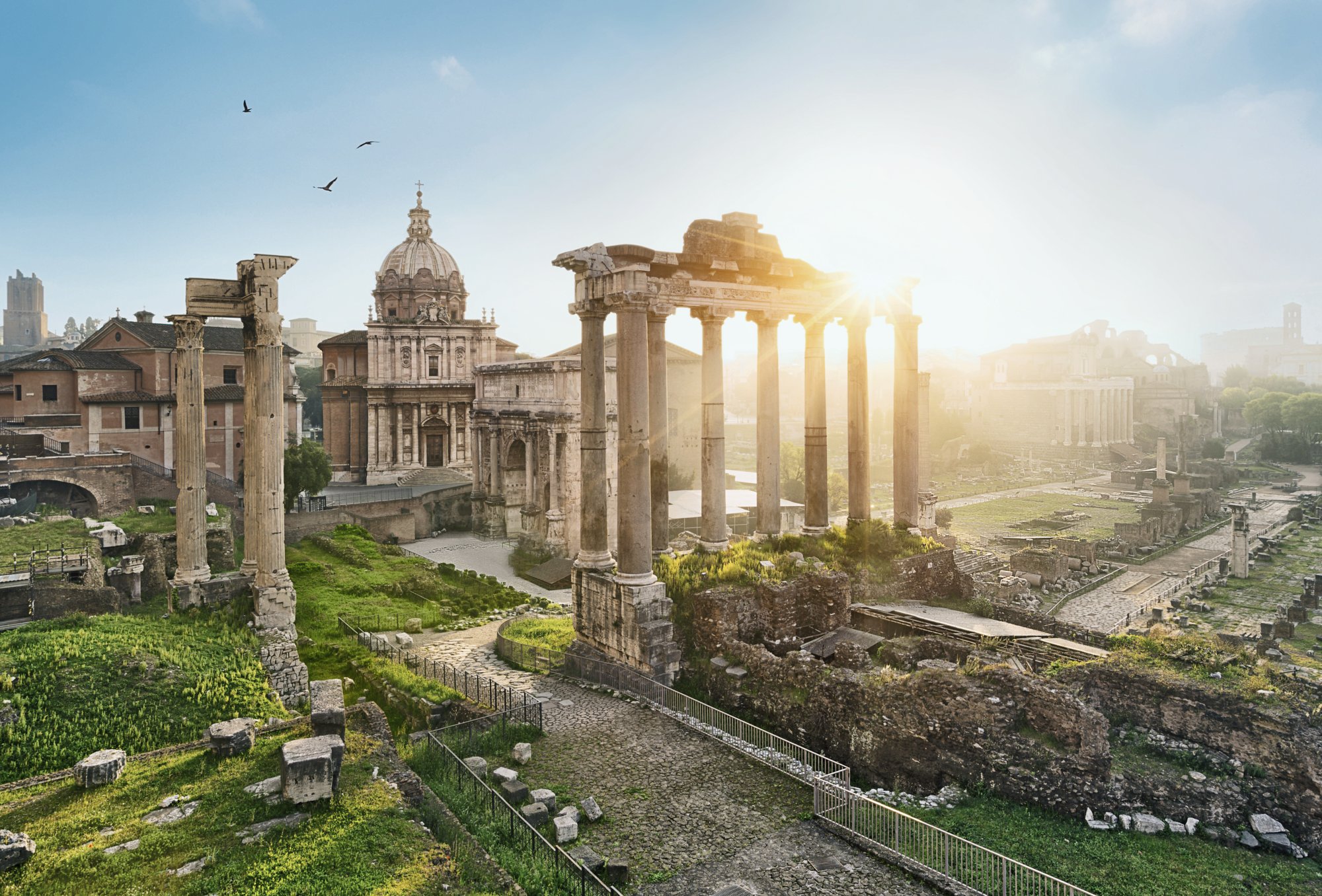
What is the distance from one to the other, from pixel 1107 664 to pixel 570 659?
954 cm

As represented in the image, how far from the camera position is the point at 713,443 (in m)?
18.5

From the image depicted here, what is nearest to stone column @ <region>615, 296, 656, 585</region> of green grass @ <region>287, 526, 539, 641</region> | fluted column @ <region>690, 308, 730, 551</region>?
fluted column @ <region>690, 308, 730, 551</region>

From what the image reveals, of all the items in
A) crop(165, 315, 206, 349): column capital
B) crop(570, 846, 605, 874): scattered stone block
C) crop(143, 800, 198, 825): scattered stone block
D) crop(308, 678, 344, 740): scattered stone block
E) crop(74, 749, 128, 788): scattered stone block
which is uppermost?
crop(165, 315, 206, 349): column capital

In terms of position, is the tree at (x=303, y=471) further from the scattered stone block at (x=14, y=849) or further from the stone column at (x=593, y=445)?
the scattered stone block at (x=14, y=849)

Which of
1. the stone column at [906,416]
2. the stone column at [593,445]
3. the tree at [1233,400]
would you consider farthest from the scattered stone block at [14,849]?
the tree at [1233,400]

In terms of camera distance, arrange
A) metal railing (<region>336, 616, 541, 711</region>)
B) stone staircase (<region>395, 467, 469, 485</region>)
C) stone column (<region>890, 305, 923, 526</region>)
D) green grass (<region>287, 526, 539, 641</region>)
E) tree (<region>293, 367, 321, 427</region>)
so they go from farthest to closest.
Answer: tree (<region>293, 367, 321, 427</region>) < stone staircase (<region>395, 467, 469, 485</region>) < green grass (<region>287, 526, 539, 641</region>) < stone column (<region>890, 305, 923, 526</region>) < metal railing (<region>336, 616, 541, 711</region>)

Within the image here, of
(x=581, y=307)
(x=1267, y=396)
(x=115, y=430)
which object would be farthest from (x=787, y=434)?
(x=581, y=307)

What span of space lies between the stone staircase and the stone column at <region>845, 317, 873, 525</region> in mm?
31267

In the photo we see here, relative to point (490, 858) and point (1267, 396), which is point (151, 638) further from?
point (1267, 396)

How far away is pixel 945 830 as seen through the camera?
875 cm

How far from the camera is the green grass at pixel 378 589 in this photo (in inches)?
883

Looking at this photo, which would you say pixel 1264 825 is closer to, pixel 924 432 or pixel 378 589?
pixel 378 589

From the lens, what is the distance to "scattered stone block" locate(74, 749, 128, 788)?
375 inches

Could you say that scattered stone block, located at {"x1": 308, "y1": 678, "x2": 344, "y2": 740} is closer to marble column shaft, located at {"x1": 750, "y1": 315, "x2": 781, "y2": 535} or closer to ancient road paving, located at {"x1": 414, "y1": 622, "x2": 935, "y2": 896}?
ancient road paving, located at {"x1": 414, "y1": 622, "x2": 935, "y2": 896}
